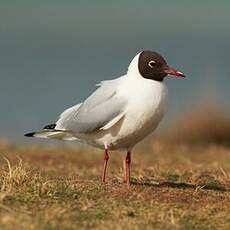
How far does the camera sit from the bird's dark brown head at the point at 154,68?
7.18m

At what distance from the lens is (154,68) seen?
23.7 ft

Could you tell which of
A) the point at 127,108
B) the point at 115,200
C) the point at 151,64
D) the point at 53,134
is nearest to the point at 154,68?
the point at 151,64

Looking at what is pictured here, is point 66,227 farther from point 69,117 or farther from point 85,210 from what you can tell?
point 69,117

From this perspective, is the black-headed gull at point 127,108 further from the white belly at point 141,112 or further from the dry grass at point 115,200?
the dry grass at point 115,200

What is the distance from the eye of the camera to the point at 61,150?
12.2 m

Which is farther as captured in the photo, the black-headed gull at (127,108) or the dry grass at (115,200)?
the black-headed gull at (127,108)

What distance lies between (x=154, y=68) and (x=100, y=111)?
0.60 meters

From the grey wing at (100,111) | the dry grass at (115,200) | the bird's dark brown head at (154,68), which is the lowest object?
the dry grass at (115,200)

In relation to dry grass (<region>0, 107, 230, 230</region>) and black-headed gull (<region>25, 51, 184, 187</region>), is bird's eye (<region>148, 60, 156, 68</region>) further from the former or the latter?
dry grass (<region>0, 107, 230, 230</region>)

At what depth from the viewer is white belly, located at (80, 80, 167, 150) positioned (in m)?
6.89

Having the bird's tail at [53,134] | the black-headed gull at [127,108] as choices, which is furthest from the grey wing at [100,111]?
the bird's tail at [53,134]

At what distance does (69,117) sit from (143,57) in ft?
3.05

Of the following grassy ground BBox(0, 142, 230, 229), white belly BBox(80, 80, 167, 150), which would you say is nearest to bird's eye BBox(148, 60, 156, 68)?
white belly BBox(80, 80, 167, 150)

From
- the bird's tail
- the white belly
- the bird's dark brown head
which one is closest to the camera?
the white belly
